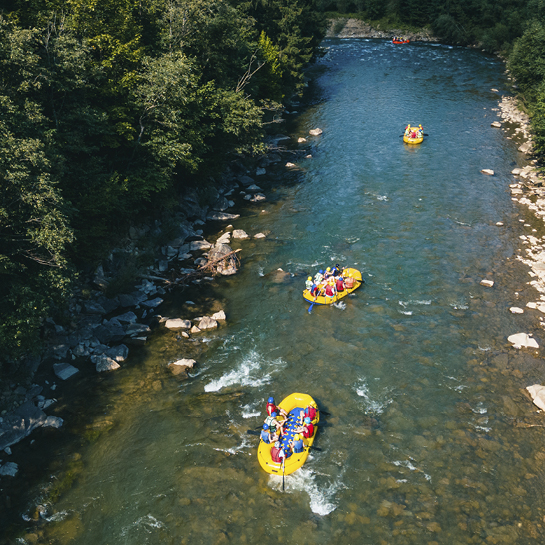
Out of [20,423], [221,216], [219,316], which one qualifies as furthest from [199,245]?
[20,423]

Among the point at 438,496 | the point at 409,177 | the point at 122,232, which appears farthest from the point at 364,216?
the point at 438,496

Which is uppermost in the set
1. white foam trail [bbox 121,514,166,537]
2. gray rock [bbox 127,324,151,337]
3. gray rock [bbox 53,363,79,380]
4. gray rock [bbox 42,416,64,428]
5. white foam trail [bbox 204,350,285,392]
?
gray rock [bbox 53,363,79,380]

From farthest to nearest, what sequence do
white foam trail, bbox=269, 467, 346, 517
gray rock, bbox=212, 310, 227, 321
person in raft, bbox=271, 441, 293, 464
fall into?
1. gray rock, bbox=212, 310, 227, 321
2. person in raft, bbox=271, 441, 293, 464
3. white foam trail, bbox=269, 467, 346, 517

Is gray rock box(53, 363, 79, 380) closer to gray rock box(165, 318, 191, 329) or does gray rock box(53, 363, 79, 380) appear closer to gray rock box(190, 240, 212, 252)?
gray rock box(165, 318, 191, 329)

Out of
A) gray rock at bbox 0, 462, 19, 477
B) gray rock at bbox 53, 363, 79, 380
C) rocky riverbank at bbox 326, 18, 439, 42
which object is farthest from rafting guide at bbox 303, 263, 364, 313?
rocky riverbank at bbox 326, 18, 439, 42

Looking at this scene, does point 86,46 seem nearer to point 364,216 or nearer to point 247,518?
point 364,216
